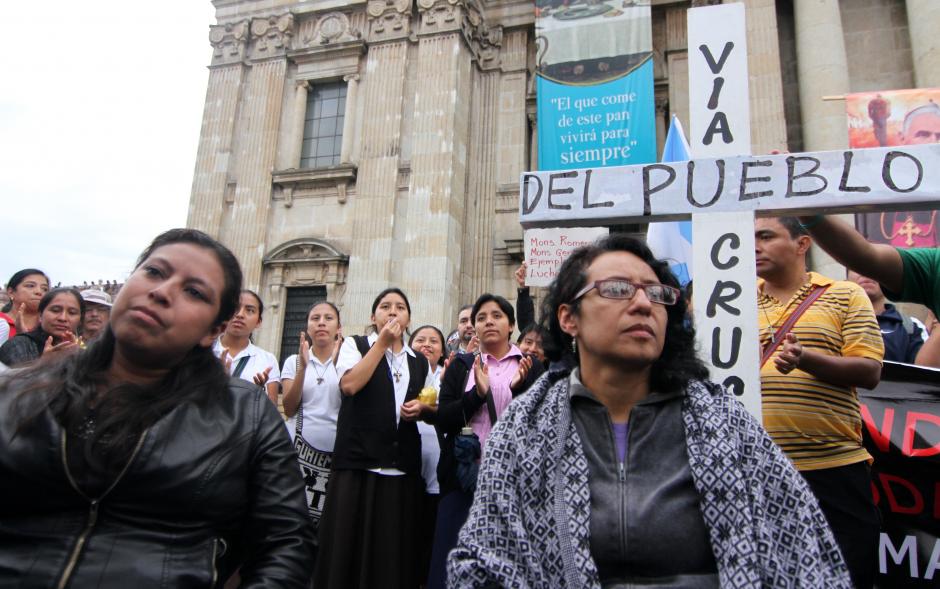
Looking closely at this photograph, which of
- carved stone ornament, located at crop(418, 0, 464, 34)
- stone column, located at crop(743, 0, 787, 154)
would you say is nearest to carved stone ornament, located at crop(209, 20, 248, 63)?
carved stone ornament, located at crop(418, 0, 464, 34)

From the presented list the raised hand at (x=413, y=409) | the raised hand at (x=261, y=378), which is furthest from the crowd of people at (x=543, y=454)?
the raised hand at (x=261, y=378)

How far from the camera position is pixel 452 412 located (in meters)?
4.22

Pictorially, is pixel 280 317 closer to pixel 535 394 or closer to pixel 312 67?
pixel 312 67

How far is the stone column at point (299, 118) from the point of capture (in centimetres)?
1616

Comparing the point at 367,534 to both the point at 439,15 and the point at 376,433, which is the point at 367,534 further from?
the point at 439,15

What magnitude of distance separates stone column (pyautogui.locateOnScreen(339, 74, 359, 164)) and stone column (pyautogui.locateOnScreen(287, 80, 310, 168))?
1.23m

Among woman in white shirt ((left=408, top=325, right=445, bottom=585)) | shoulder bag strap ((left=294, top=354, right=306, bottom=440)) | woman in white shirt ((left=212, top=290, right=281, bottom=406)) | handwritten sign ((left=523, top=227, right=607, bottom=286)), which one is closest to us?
woman in white shirt ((left=408, top=325, right=445, bottom=585))

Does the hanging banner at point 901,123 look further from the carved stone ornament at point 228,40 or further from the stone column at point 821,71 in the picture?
the carved stone ornament at point 228,40

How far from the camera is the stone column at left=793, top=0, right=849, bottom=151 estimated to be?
462 inches

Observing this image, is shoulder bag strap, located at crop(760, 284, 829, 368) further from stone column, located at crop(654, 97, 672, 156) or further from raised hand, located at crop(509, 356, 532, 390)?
stone column, located at crop(654, 97, 672, 156)

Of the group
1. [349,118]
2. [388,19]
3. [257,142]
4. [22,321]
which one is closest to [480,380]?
[22,321]

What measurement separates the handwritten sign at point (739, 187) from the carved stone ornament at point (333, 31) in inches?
584

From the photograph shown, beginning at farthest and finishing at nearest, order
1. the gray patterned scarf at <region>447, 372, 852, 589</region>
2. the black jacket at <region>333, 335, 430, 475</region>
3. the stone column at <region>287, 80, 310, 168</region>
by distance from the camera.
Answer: the stone column at <region>287, 80, 310, 168</region>
the black jacket at <region>333, 335, 430, 475</region>
the gray patterned scarf at <region>447, 372, 852, 589</region>

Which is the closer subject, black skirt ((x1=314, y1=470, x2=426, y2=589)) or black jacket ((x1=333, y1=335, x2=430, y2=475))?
black skirt ((x1=314, y1=470, x2=426, y2=589))
